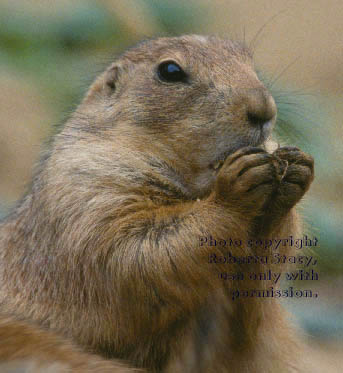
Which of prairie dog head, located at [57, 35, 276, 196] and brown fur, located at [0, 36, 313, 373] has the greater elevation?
prairie dog head, located at [57, 35, 276, 196]

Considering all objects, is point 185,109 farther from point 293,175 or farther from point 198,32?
point 198,32

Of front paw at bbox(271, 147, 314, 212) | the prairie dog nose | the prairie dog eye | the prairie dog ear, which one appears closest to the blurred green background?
the prairie dog ear

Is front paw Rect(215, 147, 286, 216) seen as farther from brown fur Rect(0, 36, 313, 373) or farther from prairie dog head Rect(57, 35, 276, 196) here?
prairie dog head Rect(57, 35, 276, 196)

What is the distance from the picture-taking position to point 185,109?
2.79 metres

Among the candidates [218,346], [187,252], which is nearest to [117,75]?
[187,252]

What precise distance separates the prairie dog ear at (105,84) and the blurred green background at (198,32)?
6.20ft

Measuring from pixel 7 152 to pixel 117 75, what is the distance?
2.92m

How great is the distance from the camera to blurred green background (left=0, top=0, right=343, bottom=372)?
17.2 feet

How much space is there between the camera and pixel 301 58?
582 centimetres

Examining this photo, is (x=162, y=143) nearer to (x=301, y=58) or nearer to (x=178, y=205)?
(x=178, y=205)

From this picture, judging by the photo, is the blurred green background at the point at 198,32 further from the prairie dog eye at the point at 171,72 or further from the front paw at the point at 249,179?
the front paw at the point at 249,179

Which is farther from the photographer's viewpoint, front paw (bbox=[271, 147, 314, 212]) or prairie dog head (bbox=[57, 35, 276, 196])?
prairie dog head (bbox=[57, 35, 276, 196])

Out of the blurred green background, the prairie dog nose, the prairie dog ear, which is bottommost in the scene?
the prairie dog nose

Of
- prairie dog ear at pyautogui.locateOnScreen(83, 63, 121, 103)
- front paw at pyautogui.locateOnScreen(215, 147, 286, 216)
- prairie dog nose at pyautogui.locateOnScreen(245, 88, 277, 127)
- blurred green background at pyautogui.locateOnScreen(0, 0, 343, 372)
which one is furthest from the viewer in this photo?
blurred green background at pyautogui.locateOnScreen(0, 0, 343, 372)
